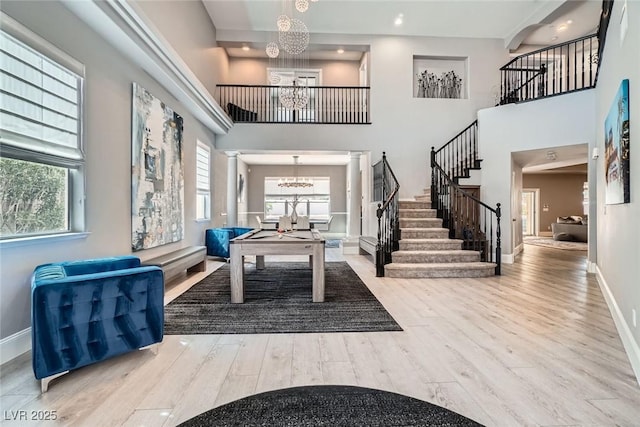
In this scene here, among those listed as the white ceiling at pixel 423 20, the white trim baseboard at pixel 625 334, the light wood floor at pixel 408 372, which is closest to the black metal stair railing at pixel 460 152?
the white ceiling at pixel 423 20

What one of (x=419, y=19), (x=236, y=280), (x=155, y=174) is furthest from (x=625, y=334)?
(x=419, y=19)

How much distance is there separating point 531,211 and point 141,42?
14.9 m

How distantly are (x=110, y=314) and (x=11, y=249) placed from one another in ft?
3.14

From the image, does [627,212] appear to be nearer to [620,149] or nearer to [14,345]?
[620,149]

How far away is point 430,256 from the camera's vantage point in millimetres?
5418

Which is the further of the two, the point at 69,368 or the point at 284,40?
the point at 284,40

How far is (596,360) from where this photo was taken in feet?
7.55

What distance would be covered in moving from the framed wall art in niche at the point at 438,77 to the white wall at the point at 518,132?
1568 mm

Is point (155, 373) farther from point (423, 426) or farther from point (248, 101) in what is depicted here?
→ point (248, 101)

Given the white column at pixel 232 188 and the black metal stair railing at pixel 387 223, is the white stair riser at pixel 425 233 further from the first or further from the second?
the white column at pixel 232 188

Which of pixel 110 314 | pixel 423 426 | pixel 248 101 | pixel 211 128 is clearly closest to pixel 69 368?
pixel 110 314

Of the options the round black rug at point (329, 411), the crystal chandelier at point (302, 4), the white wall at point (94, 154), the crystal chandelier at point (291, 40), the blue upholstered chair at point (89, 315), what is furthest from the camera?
the crystal chandelier at point (291, 40)

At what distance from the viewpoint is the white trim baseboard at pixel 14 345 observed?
226 centimetres

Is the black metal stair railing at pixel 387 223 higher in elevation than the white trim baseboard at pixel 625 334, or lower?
higher
